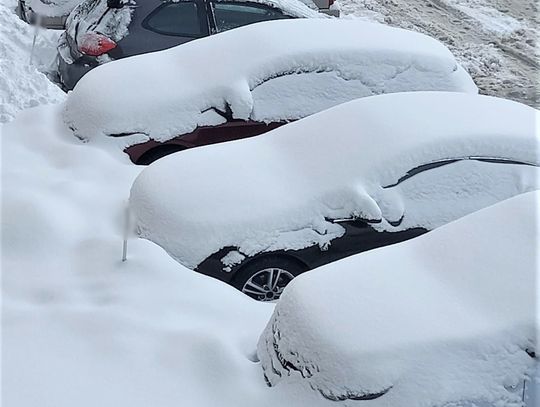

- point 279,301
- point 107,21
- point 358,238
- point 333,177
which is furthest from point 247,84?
point 279,301

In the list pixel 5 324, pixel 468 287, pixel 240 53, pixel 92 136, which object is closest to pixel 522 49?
pixel 240 53

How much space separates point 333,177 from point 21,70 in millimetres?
4125

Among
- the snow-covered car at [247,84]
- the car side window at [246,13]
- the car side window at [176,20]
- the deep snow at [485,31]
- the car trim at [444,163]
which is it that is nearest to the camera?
the car trim at [444,163]

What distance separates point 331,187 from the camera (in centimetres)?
580

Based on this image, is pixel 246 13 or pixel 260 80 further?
pixel 246 13

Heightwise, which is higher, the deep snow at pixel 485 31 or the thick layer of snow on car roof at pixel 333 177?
the thick layer of snow on car roof at pixel 333 177

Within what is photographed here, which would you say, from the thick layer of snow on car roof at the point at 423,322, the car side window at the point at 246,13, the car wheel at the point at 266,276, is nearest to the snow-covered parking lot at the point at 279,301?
the thick layer of snow on car roof at the point at 423,322

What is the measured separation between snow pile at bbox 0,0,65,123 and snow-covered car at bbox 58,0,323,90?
18.5 inches

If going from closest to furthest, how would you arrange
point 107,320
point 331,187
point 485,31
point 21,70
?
point 107,320
point 331,187
point 21,70
point 485,31

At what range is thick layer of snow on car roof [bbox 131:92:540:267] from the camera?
570 centimetres

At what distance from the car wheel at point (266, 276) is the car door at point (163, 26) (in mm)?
3935

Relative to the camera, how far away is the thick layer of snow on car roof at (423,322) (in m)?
3.96

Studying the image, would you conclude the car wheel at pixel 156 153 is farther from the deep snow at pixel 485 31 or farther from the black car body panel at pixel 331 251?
the deep snow at pixel 485 31

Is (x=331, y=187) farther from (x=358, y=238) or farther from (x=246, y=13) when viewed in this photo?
(x=246, y=13)
